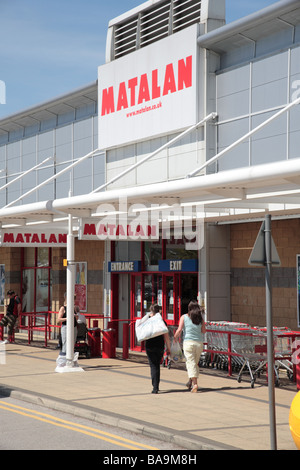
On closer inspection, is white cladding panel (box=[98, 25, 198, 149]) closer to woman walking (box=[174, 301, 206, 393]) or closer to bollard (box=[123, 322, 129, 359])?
bollard (box=[123, 322, 129, 359])

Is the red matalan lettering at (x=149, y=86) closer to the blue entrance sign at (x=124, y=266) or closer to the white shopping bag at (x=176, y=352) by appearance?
the blue entrance sign at (x=124, y=266)

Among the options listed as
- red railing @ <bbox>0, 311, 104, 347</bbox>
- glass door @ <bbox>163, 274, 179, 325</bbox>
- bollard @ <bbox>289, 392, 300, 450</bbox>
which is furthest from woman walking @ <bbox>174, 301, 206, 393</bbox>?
red railing @ <bbox>0, 311, 104, 347</bbox>

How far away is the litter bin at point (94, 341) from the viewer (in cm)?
1995

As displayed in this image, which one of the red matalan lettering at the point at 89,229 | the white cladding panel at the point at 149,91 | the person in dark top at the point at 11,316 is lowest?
the person in dark top at the point at 11,316

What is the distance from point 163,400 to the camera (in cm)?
1293

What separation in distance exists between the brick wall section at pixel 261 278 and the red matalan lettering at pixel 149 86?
418 centimetres

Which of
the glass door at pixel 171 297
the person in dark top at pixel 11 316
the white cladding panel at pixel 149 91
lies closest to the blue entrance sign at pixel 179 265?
the glass door at pixel 171 297

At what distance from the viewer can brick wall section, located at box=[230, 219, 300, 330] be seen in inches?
687

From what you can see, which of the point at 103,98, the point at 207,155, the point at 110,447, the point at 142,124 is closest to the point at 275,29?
the point at 207,155

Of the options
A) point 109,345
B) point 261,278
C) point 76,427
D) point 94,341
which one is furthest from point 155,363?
point 94,341

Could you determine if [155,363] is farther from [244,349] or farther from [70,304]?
[70,304]

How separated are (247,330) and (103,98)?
32.1 ft
